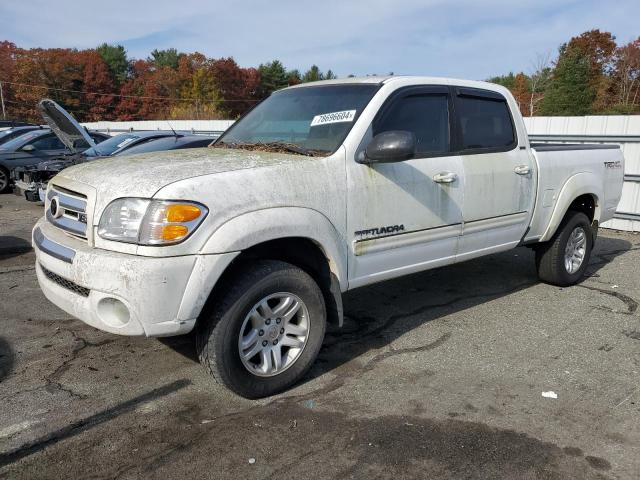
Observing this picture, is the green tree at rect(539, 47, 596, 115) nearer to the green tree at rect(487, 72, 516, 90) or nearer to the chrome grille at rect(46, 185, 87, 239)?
the green tree at rect(487, 72, 516, 90)

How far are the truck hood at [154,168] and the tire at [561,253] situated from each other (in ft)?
10.8

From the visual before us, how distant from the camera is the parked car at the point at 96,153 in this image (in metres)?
9.07

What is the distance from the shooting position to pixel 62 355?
394 centimetres

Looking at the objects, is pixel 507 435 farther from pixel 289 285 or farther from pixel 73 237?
pixel 73 237

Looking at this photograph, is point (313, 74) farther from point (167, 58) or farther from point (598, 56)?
point (598, 56)

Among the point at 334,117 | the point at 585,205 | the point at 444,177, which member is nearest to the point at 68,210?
the point at 334,117

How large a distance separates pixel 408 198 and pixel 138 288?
1.98 metres

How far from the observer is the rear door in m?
4.42

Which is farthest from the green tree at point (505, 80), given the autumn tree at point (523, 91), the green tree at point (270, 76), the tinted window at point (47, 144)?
the tinted window at point (47, 144)

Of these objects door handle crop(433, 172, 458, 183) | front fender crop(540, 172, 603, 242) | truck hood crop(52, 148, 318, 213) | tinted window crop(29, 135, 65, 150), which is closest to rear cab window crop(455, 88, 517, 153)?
door handle crop(433, 172, 458, 183)

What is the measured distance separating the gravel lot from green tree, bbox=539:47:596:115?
38362 millimetres

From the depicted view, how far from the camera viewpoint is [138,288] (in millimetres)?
2803

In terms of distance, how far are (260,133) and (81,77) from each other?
6665 cm

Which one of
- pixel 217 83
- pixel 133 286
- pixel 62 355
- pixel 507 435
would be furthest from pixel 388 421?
pixel 217 83
